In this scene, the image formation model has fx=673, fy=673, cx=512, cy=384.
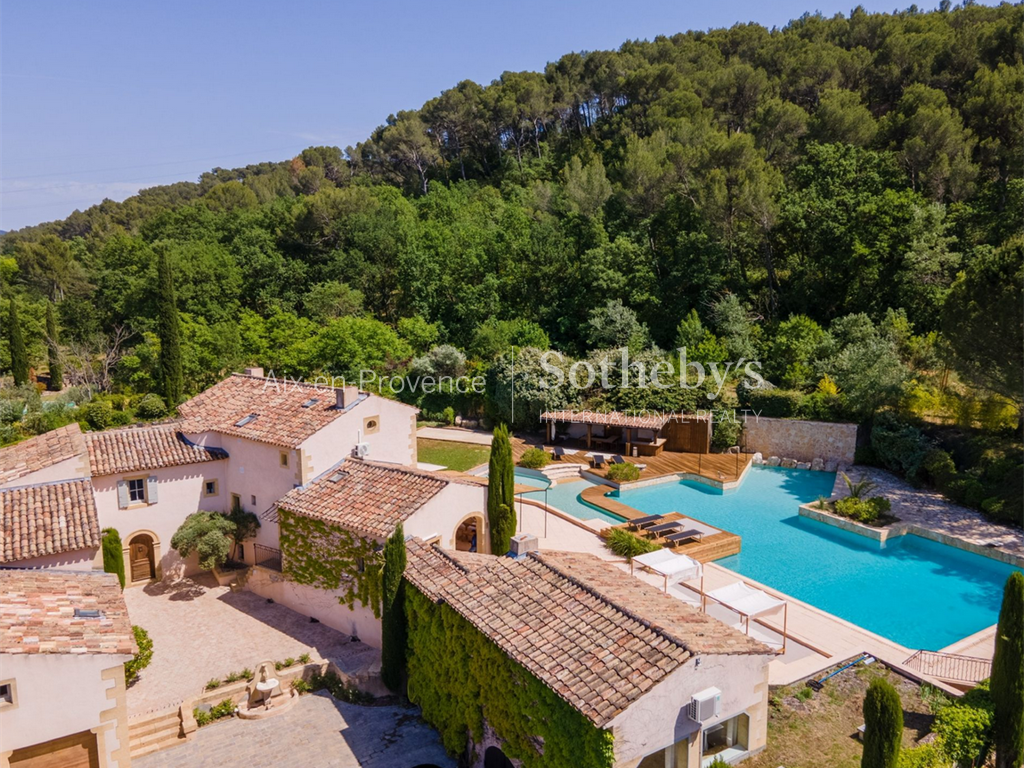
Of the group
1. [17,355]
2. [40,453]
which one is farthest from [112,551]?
[17,355]

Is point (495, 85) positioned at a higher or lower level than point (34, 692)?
higher

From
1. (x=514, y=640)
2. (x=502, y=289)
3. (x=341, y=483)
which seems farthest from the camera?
(x=502, y=289)

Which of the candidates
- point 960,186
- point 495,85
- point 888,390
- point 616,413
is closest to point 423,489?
point 616,413

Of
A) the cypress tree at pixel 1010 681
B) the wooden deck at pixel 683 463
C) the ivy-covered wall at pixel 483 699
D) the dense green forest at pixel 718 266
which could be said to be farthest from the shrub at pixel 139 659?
the dense green forest at pixel 718 266

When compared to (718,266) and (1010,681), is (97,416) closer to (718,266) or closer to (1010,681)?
(718,266)

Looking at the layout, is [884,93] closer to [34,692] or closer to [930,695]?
[930,695]

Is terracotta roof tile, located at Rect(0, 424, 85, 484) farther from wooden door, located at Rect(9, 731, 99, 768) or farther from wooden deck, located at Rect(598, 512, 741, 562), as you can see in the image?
wooden deck, located at Rect(598, 512, 741, 562)

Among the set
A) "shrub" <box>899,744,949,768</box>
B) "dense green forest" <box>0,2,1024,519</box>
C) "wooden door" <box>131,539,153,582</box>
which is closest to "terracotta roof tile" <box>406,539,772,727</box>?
"shrub" <box>899,744,949,768</box>
